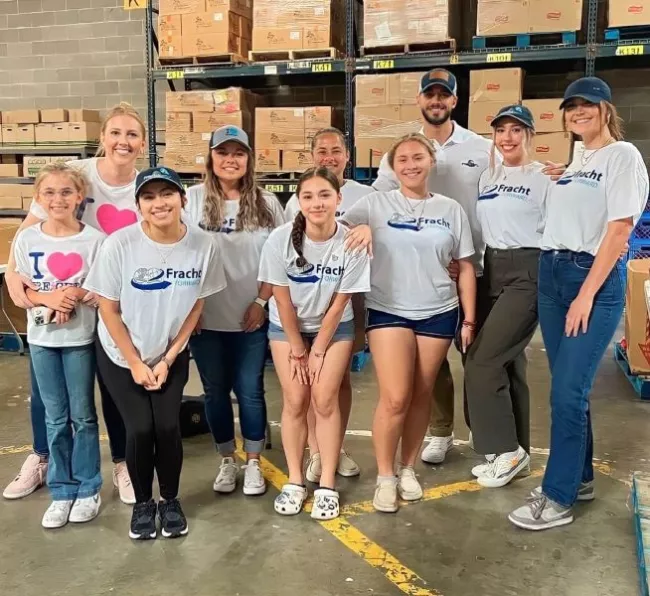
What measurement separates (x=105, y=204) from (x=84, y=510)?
57.4 inches

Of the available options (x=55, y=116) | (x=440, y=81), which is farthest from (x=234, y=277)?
(x=55, y=116)

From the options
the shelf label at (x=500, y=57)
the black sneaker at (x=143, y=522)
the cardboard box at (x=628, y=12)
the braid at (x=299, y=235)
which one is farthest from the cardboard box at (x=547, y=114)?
the black sneaker at (x=143, y=522)

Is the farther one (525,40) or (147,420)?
(525,40)

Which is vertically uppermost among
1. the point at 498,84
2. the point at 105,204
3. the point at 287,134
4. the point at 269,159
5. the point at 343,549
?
the point at 498,84

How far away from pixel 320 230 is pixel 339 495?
140 centimetres

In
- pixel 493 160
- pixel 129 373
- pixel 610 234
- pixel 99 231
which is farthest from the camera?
pixel 493 160

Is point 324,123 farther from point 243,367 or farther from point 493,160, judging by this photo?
point 243,367

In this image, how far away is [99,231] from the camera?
3164 millimetres

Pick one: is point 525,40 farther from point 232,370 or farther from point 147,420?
point 147,420

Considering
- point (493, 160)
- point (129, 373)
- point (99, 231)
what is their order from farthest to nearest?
point (493, 160) → point (99, 231) → point (129, 373)

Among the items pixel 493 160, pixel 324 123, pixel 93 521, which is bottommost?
pixel 93 521

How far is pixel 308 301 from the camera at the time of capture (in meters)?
3.15

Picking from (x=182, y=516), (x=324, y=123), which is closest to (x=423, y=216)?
(x=182, y=516)

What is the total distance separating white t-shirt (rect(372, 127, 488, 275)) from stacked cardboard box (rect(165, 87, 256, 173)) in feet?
11.2
